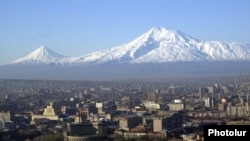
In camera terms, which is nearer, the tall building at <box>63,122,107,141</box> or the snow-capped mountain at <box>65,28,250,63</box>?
the tall building at <box>63,122,107,141</box>

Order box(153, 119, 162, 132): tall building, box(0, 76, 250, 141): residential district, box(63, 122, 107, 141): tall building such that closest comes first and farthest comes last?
box(63, 122, 107, 141): tall building, box(0, 76, 250, 141): residential district, box(153, 119, 162, 132): tall building

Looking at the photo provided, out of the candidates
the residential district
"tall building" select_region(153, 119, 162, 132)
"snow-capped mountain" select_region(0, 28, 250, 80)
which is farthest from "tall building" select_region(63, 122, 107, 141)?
"snow-capped mountain" select_region(0, 28, 250, 80)

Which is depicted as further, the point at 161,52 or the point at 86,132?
the point at 161,52

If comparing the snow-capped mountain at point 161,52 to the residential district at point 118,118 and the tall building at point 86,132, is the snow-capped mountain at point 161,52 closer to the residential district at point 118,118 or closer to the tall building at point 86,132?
the residential district at point 118,118

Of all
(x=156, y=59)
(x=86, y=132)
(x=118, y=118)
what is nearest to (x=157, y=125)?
(x=86, y=132)

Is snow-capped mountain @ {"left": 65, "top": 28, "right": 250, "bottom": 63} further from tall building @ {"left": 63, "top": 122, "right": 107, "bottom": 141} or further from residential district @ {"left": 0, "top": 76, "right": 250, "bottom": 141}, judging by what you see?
tall building @ {"left": 63, "top": 122, "right": 107, "bottom": 141}

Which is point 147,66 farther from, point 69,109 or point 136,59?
point 69,109

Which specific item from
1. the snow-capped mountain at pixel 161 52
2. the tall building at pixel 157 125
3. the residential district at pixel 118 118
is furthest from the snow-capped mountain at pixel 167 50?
the tall building at pixel 157 125

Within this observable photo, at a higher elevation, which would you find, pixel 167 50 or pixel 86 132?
pixel 167 50

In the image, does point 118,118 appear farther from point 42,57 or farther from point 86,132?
point 42,57
